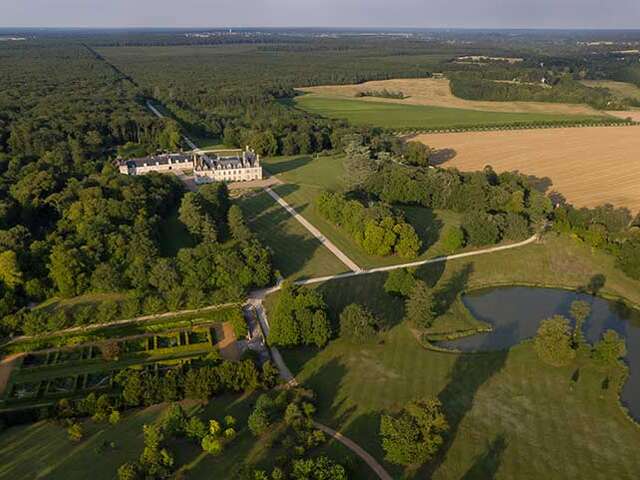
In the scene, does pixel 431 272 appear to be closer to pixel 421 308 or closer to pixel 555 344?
pixel 421 308

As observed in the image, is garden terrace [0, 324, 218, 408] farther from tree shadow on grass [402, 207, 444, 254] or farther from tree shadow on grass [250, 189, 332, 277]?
tree shadow on grass [402, 207, 444, 254]

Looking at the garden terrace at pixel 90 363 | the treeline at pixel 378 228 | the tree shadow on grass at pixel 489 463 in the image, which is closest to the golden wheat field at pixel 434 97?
the treeline at pixel 378 228

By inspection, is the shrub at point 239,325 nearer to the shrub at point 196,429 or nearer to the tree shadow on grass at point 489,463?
the shrub at point 196,429

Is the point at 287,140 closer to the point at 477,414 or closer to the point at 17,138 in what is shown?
the point at 17,138

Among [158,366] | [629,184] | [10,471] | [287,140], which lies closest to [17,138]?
[287,140]

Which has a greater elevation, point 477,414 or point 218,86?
point 218,86

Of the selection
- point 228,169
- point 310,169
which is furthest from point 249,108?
point 228,169
